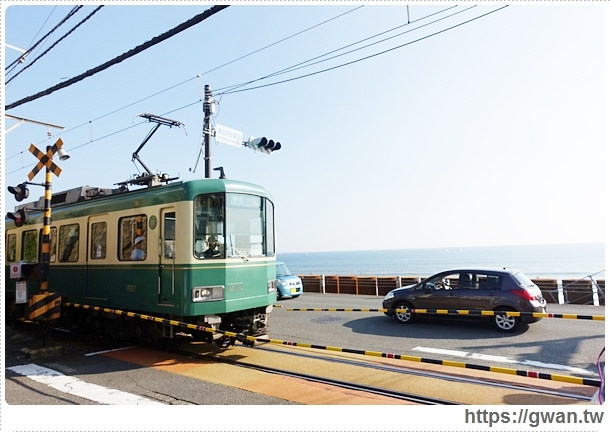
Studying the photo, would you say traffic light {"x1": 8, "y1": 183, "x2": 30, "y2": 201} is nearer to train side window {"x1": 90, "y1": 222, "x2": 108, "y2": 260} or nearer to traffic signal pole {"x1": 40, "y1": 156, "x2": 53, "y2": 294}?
traffic signal pole {"x1": 40, "y1": 156, "x2": 53, "y2": 294}

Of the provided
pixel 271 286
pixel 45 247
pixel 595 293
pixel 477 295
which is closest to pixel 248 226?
pixel 271 286

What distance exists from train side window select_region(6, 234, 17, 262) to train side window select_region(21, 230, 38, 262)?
59cm

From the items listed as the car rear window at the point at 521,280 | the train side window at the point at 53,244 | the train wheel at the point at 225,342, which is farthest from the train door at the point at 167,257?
the car rear window at the point at 521,280

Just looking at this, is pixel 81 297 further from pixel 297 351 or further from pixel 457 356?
pixel 457 356

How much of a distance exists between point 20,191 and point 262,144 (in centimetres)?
710

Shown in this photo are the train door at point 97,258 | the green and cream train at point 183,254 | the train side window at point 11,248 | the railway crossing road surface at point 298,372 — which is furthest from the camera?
the train side window at point 11,248

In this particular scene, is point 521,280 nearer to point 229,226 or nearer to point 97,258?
point 229,226

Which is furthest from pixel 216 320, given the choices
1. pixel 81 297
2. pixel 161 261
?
pixel 81 297

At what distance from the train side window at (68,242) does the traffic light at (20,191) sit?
1.27 m

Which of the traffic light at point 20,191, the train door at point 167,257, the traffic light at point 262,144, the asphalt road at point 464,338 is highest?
the traffic light at point 262,144

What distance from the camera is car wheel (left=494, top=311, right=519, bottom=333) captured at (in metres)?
9.58

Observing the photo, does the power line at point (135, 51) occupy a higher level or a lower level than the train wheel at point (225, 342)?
higher

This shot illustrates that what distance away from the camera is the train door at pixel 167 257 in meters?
7.66

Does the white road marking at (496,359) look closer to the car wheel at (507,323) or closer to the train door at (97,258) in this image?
the car wheel at (507,323)
